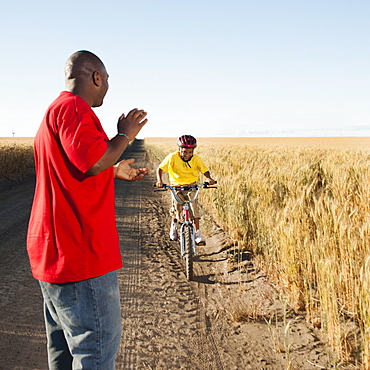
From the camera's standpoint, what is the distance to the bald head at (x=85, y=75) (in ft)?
5.94

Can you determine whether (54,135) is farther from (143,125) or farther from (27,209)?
(27,209)

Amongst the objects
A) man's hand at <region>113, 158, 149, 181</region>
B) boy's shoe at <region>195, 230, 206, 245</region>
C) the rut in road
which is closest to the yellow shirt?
boy's shoe at <region>195, 230, 206, 245</region>

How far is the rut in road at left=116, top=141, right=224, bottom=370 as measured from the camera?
333cm

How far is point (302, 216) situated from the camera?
4.94m

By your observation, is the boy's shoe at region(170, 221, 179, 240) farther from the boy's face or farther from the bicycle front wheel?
the boy's face

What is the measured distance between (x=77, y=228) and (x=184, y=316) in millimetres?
2760

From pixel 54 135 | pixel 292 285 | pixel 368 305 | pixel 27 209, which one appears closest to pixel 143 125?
pixel 54 135

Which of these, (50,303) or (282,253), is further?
(282,253)

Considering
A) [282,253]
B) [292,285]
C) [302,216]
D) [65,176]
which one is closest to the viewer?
[65,176]

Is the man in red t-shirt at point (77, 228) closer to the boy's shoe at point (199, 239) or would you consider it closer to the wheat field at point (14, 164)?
the boy's shoe at point (199, 239)

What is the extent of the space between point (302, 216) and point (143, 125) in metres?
3.55

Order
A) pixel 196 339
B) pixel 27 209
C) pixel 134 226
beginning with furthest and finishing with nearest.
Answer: pixel 27 209 < pixel 134 226 < pixel 196 339

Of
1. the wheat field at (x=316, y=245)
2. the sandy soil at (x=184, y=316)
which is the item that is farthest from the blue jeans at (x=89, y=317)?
the wheat field at (x=316, y=245)

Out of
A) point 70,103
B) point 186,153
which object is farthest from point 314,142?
point 70,103
